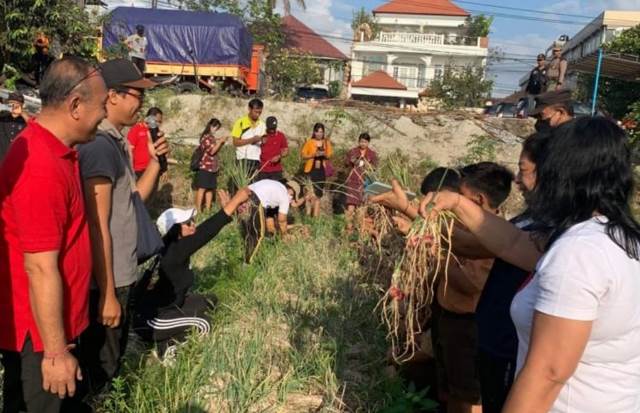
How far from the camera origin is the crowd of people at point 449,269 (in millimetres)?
1355

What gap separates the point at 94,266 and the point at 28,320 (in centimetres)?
41

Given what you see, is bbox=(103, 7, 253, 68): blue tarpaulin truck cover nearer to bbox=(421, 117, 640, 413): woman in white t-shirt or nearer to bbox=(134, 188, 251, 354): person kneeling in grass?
bbox=(134, 188, 251, 354): person kneeling in grass

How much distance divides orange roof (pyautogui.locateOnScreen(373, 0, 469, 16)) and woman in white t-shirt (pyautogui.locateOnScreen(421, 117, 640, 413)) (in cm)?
5257

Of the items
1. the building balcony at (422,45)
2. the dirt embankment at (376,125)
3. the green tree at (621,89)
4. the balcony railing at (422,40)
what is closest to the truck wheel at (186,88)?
the dirt embankment at (376,125)

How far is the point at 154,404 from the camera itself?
2.88 meters

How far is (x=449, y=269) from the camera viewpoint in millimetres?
2730

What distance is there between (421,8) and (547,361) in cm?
5402

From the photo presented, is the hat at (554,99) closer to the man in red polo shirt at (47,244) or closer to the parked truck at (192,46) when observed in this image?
the man in red polo shirt at (47,244)

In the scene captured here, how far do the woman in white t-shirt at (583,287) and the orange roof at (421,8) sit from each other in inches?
2070

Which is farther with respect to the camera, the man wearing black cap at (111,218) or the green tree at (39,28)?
the green tree at (39,28)

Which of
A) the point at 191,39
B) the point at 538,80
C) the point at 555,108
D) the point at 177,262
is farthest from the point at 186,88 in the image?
the point at 555,108

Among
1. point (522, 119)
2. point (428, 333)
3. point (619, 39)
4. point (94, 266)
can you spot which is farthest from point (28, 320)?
point (619, 39)

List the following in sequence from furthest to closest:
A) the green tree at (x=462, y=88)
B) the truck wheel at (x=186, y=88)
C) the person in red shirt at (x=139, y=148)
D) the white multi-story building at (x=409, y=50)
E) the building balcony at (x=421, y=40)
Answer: the building balcony at (x=421, y=40)
the white multi-story building at (x=409, y=50)
the green tree at (x=462, y=88)
the truck wheel at (x=186, y=88)
the person in red shirt at (x=139, y=148)

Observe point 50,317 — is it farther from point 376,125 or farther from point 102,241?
point 376,125
